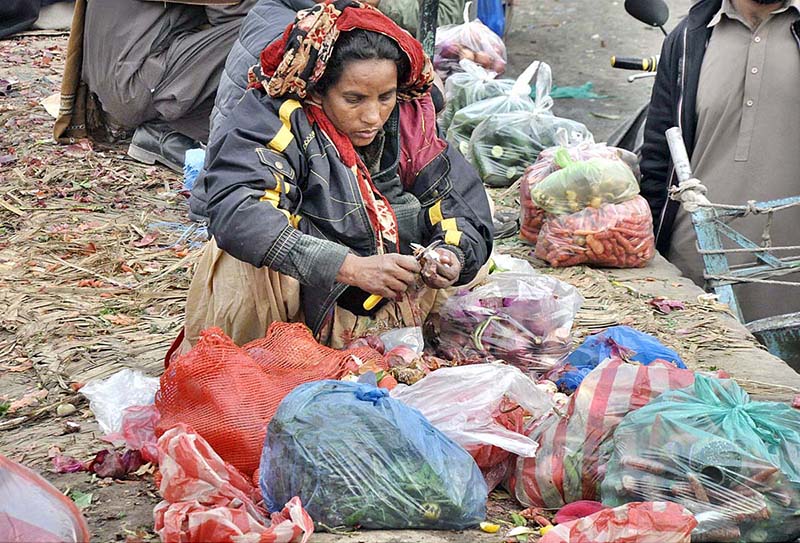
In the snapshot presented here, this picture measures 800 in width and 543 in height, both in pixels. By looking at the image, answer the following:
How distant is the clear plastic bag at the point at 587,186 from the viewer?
5102 millimetres

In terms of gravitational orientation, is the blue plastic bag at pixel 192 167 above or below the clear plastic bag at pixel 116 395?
below

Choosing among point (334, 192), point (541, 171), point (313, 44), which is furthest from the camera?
point (541, 171)

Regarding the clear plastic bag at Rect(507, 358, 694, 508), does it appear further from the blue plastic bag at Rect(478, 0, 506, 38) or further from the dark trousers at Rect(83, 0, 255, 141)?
the blue plastic bag at Rect(478, 0, 506, 38)

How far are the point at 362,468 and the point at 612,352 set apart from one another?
4.41 ft

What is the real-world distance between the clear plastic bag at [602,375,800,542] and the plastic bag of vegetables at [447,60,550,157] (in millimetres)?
4381

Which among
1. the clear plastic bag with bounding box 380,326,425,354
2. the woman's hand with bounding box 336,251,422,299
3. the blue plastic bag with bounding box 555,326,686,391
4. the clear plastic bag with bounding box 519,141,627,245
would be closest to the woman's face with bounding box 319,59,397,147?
the woman's hand with bounding box 336,251,422,299

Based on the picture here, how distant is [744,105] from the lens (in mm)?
5070

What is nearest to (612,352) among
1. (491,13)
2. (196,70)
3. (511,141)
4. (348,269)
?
(348,269)

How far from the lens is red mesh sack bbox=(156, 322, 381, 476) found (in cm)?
279

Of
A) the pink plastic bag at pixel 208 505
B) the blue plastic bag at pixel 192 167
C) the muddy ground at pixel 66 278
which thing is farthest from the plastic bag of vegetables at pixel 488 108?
the pink plastic bag at pixel 208 505

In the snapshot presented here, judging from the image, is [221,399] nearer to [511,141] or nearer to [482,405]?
[482,405]

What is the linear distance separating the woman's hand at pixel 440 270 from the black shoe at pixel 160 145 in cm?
356

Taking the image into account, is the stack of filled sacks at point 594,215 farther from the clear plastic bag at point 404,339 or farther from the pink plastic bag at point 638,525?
the pink plastic bag at point 638,525

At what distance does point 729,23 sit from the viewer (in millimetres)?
5141
